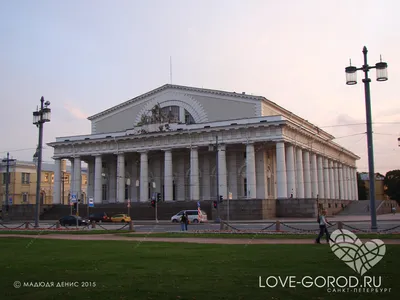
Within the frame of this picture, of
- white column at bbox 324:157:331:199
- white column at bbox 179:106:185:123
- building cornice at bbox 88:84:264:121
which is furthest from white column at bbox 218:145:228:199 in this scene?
white column at bbox 324:157:331:199

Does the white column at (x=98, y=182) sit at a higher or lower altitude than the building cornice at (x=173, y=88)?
lower

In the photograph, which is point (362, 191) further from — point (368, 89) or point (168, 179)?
point (368, 89)

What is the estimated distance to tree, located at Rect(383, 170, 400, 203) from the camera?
392 feet

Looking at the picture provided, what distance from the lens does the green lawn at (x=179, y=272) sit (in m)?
10.0

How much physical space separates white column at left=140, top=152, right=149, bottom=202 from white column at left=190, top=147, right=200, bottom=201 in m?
7.83

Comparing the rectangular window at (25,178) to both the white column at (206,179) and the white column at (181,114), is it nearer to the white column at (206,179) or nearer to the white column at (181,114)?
the white column at (181,114)

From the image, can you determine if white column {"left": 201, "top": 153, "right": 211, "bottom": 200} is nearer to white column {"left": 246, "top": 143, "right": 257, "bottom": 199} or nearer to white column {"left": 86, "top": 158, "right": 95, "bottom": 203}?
white column {"left": 246, "top": 143, "right": 257, "bottom": 199}

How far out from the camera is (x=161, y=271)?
13406 millimetres

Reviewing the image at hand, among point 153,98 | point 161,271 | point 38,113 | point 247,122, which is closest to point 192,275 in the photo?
point 161,271

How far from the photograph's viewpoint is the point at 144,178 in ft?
243

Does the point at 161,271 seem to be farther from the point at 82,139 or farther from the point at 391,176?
the point at 391,176

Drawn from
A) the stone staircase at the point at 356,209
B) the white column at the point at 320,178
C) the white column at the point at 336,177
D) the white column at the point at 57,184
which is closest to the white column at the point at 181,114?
the white column at the point at 57,184

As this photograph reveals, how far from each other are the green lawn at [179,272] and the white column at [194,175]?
167 ft

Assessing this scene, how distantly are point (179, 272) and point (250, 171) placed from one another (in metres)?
53.6
